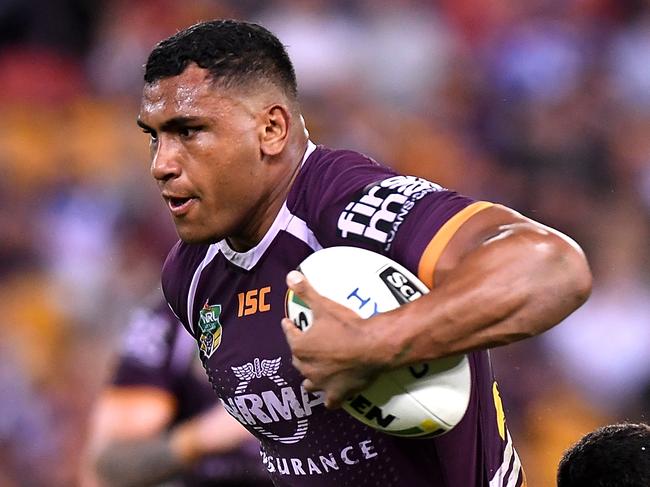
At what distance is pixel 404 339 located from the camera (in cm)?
241

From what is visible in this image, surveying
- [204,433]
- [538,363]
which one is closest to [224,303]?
[204,433]

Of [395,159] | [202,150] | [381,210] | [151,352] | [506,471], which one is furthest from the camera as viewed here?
[395,159]

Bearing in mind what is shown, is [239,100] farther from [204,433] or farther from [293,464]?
[204,433]

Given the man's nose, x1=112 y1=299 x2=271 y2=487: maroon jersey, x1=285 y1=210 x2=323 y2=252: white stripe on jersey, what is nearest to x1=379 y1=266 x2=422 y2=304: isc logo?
x1=285 y1=210 x2=323 y2=252: white stripe on jersey

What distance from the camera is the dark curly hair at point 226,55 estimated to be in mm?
2984

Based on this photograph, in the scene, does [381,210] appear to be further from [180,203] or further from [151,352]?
[151,352]

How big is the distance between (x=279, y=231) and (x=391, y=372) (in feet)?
2.07

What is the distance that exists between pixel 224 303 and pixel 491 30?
15.5 feet

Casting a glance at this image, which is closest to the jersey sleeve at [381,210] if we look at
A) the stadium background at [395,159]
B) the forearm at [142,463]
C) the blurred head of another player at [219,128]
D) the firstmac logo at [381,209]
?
the firstmac logo at [381,209]

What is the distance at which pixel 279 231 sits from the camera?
306 centimetres

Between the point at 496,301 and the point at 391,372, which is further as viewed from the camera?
the point at 391,372

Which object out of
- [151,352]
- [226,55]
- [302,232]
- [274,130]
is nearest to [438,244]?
[302,232]

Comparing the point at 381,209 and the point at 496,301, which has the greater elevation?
the point at 381,209

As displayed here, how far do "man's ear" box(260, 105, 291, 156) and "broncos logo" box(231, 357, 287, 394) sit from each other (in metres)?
0.55
